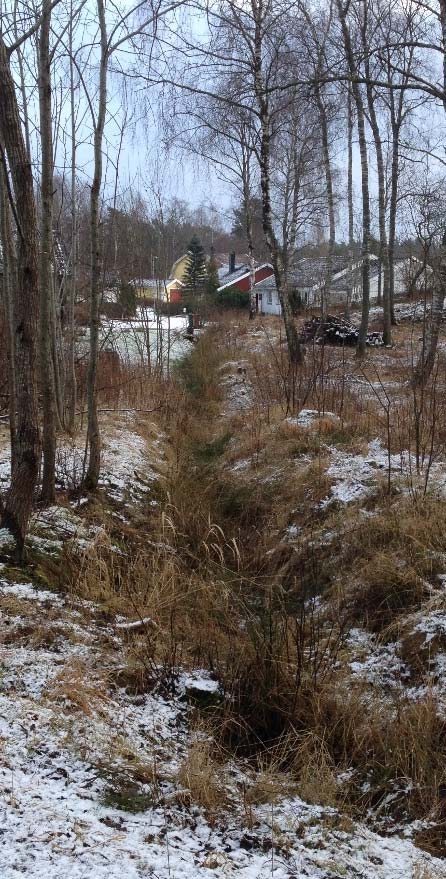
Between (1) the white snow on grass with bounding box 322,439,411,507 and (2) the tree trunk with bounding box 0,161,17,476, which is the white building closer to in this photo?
(1) the white snow on grass with bounding box 322,439,411,507

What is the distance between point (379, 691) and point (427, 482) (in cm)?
203

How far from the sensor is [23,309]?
3.31 meters

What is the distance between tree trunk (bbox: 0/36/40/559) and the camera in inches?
121

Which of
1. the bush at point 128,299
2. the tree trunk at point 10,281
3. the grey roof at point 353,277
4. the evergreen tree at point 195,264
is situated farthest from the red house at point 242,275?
the tree trunk at point 10,281

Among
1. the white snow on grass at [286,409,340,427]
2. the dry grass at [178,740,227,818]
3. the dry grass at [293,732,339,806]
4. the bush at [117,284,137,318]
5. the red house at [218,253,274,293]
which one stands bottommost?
the dry grass at [293,732,339,806]

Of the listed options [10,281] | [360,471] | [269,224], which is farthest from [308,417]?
[269,224]

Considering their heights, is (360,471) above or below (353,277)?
below

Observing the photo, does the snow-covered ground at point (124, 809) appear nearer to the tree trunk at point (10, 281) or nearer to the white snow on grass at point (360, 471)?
the tree trunk at point (10, 281)

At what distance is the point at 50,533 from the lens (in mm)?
4234

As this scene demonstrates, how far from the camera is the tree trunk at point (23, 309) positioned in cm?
308

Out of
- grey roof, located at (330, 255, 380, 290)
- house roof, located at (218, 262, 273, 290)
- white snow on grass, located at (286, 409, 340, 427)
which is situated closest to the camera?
white snow on grass, located at (286, 409, 340, 427)

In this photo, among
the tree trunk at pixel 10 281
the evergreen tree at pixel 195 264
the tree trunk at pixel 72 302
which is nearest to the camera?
the tree trunk at pixel 10 281

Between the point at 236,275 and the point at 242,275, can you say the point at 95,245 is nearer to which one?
the point at 242,275

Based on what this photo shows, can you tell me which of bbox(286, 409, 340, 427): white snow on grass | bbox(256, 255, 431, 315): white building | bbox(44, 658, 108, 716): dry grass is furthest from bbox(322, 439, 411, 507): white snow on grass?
bbox(256, 255, 431, 315): white building
